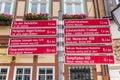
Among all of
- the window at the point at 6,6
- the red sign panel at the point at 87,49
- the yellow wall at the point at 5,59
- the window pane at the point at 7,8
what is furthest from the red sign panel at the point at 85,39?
the window pane at the point at 7,8

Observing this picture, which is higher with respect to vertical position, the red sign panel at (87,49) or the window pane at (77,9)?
the window pane at (77,9)

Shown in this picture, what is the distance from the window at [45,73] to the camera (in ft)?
28.5

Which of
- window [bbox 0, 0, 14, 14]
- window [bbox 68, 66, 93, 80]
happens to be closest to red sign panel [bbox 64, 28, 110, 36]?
window [bbox 68, 66, 93, 80]

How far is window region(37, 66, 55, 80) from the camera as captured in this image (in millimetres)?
8688

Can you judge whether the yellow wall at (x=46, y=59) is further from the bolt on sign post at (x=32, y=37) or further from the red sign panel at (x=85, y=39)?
the red sign panel at (x=85, y=39)

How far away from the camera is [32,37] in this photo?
530cm

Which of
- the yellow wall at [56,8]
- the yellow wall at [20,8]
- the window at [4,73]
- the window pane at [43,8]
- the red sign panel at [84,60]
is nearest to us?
the red sign panel at [84,60]

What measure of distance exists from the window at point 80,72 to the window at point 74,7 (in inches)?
102

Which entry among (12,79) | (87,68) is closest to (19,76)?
(12,79)

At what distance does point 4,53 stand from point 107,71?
3971 millimetres

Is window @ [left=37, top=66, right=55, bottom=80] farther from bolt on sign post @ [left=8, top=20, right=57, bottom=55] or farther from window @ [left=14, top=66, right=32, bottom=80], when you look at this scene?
bolt on sign post @ [left=8, top=20, right=57, bottom=55]

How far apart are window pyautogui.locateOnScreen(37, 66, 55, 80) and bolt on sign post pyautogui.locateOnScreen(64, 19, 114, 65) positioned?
387cm

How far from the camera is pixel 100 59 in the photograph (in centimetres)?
491

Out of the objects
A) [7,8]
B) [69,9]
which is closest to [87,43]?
[69,9]
